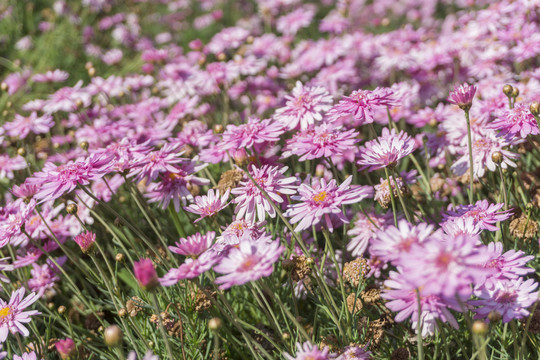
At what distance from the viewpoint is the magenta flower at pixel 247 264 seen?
1.53 meters

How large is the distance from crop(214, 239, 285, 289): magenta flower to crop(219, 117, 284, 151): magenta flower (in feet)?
2.51

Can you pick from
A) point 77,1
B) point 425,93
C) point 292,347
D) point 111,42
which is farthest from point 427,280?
Result: point 77,1

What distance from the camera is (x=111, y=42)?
781 cm

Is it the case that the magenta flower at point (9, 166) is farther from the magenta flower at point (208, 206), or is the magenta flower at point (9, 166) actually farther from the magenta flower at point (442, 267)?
the magenta flower at point (442, 267)

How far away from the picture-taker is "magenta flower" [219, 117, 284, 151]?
2334mm

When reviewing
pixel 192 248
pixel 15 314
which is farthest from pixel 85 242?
pixel 192 248

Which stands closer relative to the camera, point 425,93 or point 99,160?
point 99,160

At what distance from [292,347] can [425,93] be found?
120 inches

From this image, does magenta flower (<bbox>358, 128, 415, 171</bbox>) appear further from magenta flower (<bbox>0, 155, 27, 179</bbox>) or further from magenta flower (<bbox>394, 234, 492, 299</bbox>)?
magenta flower (<bbox>0, 155, 27, 179</bbox>)

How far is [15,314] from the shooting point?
7.26 feet

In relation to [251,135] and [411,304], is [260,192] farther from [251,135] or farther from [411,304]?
[411,304]

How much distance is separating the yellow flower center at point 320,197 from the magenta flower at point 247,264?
1.22 ft

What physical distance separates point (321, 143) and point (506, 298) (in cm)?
99

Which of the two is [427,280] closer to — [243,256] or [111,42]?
[243,256]
